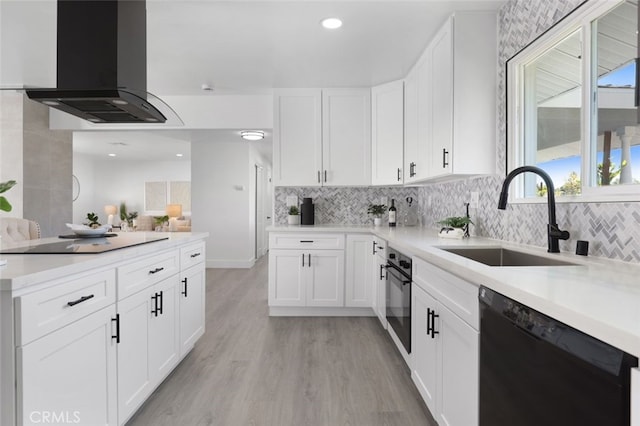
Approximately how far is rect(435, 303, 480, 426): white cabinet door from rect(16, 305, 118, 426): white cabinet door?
1501mm

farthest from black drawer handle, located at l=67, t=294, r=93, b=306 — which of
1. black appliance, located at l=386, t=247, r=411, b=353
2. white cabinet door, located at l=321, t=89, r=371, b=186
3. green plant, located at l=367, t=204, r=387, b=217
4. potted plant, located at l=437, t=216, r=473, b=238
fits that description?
green plant, located at l=367, t=204, r=387, b=217

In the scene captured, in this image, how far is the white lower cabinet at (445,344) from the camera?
1.27m

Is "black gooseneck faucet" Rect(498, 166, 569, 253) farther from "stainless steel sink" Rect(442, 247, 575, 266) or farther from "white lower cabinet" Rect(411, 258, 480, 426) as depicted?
"white lower cabinet" Rect(411, 258, 480, 426)

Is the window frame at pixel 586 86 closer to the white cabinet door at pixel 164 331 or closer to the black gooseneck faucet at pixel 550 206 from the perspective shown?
the black gooseneck faucet at pixel 550 206

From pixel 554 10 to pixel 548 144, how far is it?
0.68m

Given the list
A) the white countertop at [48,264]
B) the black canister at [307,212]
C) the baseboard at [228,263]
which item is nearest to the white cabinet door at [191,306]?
the white countertop at [48,264]

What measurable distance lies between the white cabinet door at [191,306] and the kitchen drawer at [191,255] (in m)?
0.04

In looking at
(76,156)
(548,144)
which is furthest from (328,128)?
(76,156)

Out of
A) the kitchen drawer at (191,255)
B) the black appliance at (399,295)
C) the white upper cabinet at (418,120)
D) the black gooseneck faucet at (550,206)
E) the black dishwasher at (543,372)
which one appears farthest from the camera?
the white upper cabinet at (418,120)

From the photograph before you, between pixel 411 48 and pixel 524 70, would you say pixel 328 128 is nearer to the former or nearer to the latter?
pixel 411 48

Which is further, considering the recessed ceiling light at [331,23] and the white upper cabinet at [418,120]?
the white upper cabinet at [418,120]

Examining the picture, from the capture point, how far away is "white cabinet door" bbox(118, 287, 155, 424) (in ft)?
5.29

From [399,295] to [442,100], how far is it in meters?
1.41

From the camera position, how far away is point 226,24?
7.95 ft
